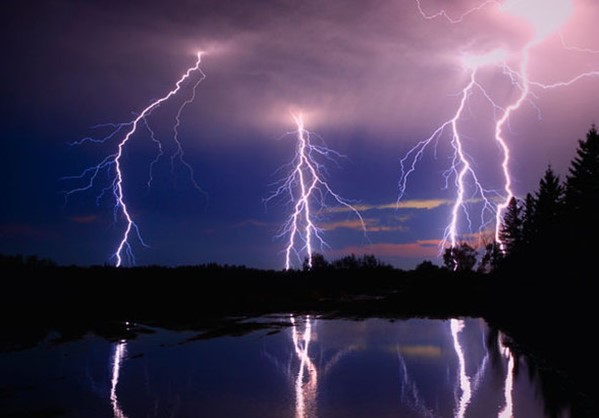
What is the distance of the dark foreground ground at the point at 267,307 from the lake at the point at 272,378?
30.5 inches

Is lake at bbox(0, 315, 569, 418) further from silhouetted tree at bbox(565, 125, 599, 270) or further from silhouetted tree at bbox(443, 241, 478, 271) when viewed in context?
silhouetted tree at bbox(443, 241, 478, 271)

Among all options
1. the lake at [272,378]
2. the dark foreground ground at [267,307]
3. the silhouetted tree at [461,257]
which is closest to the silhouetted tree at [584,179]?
the dark foreground ground at [267,307]

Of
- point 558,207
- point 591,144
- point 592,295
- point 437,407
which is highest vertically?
point 591,144

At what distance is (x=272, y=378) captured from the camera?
34.4ft

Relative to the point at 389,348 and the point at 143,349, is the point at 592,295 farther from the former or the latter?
the point at 143,349

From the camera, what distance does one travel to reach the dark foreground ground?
12911 mm

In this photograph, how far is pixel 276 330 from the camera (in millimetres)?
→ 20031

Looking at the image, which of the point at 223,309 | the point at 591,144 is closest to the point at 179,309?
the point at 223,309

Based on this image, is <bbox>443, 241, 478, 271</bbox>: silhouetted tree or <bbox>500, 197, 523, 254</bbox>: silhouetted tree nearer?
<bbox>500, 197, 523, 254</bbox>: silhouetted tree

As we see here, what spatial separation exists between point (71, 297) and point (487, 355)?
2412 cm

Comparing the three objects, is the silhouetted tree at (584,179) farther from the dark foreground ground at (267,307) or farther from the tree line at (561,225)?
the dark foreground ground at (267,307)

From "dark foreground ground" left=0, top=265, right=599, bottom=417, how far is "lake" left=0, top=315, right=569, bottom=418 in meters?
0.77

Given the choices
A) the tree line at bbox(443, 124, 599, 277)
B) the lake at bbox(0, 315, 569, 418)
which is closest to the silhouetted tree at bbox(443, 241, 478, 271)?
the tree line at bbox(443, 124, 599, 277)

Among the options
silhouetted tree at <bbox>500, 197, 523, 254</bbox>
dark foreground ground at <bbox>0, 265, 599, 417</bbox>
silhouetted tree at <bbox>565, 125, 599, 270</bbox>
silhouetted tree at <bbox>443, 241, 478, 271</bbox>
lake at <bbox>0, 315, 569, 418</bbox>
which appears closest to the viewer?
lake at <bbox>0, 315, 569, 418</bbox>
